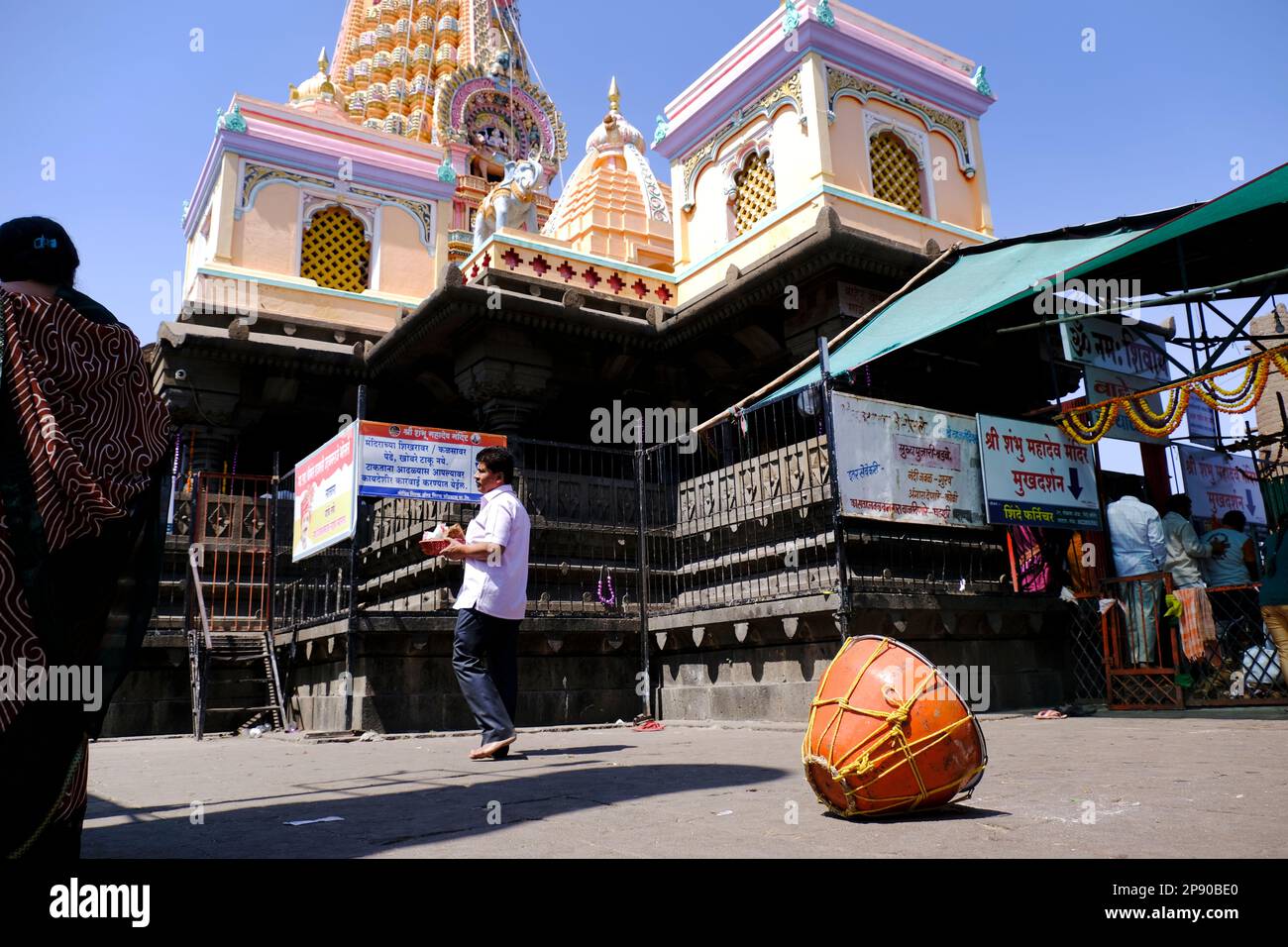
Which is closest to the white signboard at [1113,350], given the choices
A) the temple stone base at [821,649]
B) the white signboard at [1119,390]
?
the white signboard at [1119,390]

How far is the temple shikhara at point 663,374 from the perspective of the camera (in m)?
8.39

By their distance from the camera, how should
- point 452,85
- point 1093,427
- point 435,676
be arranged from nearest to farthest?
point 435,676
point 1093,427
point 452,85

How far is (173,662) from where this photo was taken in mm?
10773

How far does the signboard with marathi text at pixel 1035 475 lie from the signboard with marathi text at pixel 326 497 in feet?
18.7

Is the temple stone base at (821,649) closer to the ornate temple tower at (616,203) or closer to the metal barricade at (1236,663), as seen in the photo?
the metal barricade at (1236,663)

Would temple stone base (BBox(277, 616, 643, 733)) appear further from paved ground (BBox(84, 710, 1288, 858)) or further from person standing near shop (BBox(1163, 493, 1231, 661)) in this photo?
person standing near shop (BBox(1163, 493, 1231, 661))

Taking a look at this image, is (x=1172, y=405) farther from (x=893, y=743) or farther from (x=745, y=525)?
(x=893, y=743)

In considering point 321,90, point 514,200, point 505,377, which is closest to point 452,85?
point 321,90

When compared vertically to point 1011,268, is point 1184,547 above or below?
below

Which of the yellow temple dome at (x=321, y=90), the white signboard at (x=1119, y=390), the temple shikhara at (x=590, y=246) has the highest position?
the yellow temple dome at (x=321, y=90)

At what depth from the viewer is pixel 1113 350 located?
9.45 metres

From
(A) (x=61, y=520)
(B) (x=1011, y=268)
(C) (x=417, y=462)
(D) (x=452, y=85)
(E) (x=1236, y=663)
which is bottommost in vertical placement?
(E) (x=1236, y=663)

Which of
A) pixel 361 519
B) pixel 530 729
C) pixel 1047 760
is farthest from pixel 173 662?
pixel 1047 760

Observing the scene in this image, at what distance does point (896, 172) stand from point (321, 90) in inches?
498
